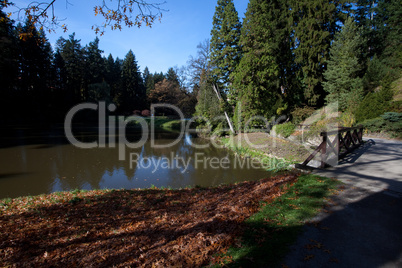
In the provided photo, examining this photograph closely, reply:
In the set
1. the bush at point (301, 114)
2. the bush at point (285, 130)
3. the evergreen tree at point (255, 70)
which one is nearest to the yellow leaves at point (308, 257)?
the bush at point (285, 130)

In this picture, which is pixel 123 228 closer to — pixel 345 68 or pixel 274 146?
pixel 274 146

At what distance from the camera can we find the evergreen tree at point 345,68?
59.0 feet

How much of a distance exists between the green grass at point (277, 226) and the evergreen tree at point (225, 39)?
15.5m

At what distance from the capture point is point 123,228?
12.7ft

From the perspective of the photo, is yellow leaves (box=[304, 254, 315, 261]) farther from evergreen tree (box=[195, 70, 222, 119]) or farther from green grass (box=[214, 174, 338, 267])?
evergreen tree (box=[195, 70, 222, 119])

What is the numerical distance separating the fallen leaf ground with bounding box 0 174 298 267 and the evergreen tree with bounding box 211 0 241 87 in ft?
49.1

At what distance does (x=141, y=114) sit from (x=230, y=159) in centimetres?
3878

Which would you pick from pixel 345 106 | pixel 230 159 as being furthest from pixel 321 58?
pixel 230 159

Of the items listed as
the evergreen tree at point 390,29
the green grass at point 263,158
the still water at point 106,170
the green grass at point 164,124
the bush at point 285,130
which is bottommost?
the still water at point 106,170

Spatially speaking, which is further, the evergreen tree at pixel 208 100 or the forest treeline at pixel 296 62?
the evergreen tree at pixel 208 100

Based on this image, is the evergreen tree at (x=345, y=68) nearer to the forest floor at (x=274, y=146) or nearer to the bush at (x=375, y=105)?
the bush at (x=375, y=105)

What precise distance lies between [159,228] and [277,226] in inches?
83.8

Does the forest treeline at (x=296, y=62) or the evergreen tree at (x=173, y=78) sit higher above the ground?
the evergreen tree at (x=173, y=78)

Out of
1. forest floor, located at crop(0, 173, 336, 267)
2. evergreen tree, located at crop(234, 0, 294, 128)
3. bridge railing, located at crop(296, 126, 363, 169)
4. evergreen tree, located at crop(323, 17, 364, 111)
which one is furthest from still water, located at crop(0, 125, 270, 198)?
evergreen tree, located at crop(323, 17, 364, 111)
